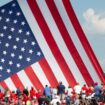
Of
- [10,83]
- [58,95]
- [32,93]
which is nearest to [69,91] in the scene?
[58,95]

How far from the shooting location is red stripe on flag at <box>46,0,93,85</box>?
29.0 metres

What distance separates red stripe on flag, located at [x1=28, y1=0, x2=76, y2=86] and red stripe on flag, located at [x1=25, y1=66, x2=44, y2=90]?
1577mm

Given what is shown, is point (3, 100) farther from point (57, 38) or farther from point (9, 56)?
point (57, 38)

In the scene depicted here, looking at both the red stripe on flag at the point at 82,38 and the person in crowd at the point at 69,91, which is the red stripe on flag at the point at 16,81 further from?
the red stripe on flag at the point at 82,38

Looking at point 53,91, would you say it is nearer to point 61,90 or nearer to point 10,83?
point 61,90

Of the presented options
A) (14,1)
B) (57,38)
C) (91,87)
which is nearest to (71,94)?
(91,87)

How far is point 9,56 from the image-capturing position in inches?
1202

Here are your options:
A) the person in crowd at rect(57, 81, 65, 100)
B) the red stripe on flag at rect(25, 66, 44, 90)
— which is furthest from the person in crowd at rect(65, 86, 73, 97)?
the red stripe on flag at rect(25, 66, 44, 90)

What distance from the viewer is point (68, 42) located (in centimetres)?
2952

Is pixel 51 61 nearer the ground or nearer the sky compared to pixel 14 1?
nearer the ground

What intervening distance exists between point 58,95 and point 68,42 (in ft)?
13.1

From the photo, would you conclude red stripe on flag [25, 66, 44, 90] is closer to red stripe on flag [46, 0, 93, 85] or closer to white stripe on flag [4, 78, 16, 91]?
white stripe on flag [4, 78, 16, 91]

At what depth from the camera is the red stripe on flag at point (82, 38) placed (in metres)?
29.2

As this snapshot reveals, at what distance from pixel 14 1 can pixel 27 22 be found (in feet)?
4.92
